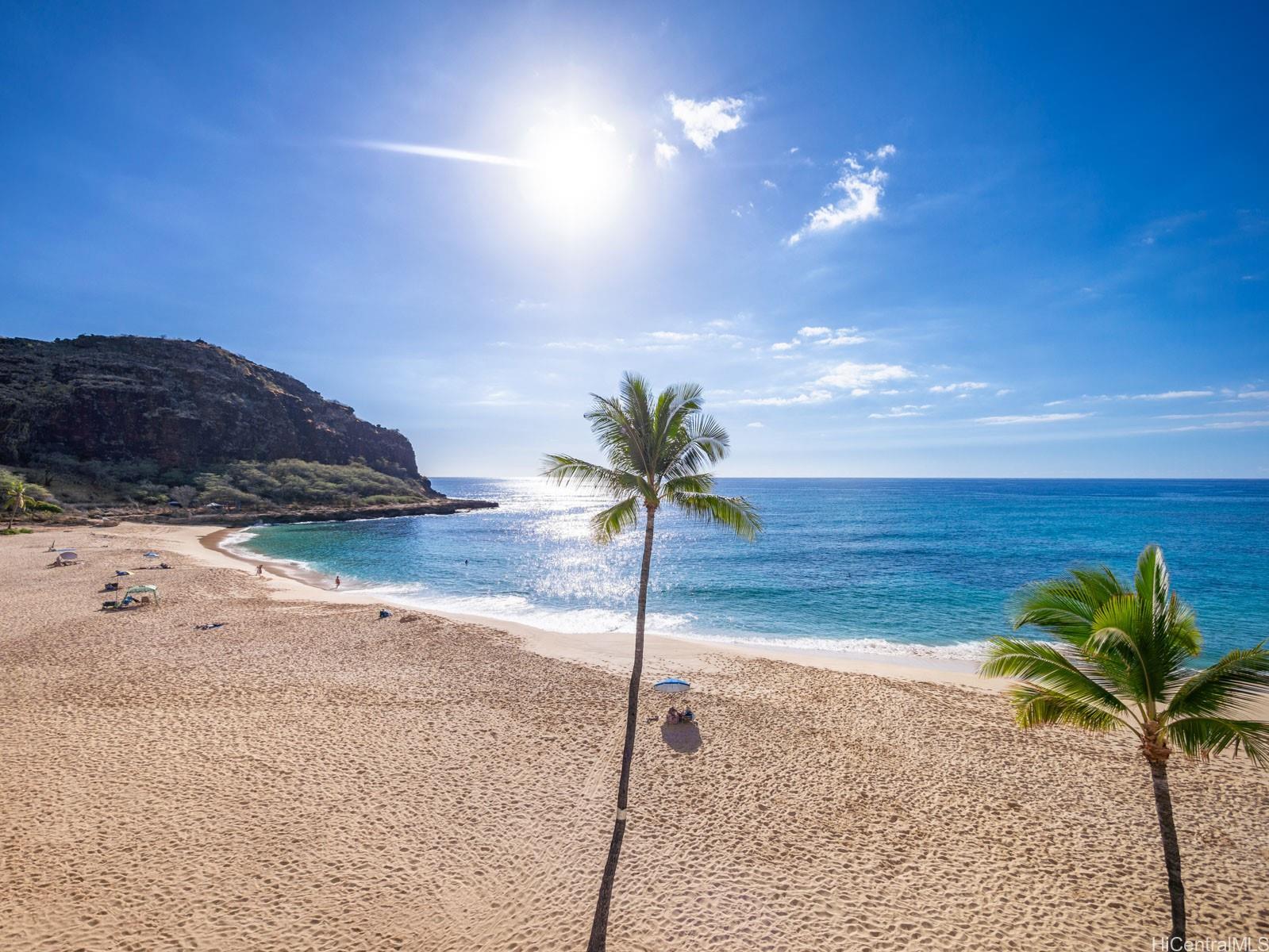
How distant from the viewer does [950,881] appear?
8422mm

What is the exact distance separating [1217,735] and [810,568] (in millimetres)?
39894

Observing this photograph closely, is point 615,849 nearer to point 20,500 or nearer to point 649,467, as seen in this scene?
point 649,467

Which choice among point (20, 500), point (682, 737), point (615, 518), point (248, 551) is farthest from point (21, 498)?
point (682, 737)

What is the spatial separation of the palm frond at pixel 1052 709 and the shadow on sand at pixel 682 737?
8.07 m

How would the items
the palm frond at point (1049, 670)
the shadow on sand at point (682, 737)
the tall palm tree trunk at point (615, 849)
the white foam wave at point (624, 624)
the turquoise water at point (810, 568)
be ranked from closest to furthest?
the palm frond at point (1049, 670) → the tall palm tree trunk at point (615, 849) → the shadow on sand at point (682, 737) → the white foam wave at point (624, 624) → the turquoise water at point (810, 568)

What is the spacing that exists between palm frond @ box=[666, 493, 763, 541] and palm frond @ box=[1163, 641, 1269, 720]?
6.28m

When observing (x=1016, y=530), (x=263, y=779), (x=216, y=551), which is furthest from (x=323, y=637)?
(x=1016, y=530)

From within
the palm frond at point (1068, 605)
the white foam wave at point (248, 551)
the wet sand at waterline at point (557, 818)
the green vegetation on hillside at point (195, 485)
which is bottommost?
the white foam wave at point (248, 551)

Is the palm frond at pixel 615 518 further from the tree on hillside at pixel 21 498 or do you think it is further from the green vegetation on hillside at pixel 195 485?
the green vegetation on hillside at pixel 195 485

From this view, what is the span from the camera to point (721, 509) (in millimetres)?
10867

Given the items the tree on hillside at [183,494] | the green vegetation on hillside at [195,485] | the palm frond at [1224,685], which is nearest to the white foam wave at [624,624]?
the palm frond at [1224,685]

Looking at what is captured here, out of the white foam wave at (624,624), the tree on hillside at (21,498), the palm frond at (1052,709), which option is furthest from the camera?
the tree on hillside at (21,498)

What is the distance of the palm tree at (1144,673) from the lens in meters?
5.78

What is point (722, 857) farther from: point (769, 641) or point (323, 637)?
point (323, 637)
